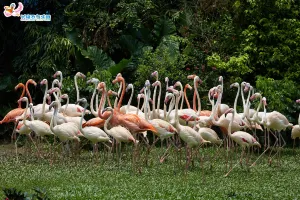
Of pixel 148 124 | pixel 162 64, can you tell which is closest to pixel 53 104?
pixel 148 124

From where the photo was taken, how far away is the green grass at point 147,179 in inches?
355

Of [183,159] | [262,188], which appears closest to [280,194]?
[262,188]

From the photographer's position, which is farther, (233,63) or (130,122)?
(233,63)

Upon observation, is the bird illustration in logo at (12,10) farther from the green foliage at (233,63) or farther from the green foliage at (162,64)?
the green foliage at (233,63)

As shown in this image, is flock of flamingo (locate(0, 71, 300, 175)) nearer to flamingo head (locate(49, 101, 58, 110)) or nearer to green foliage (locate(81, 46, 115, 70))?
flamingo head (locate(49, 101, 58, 110))

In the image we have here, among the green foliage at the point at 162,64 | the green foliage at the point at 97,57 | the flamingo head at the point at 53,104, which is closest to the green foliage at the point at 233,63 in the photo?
the green foliage at the point at 162,64

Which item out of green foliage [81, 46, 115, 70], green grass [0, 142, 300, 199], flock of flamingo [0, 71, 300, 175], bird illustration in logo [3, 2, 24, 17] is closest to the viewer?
green grass [0, 142, 300, 199]

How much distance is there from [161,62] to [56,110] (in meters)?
4.35

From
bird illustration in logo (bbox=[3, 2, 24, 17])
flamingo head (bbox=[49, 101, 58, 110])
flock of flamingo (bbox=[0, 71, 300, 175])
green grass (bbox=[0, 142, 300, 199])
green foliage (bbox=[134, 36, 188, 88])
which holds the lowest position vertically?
green grass (bbox=[0, 142, 300, 199])

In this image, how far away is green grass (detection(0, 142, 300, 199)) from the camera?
9.01 metres

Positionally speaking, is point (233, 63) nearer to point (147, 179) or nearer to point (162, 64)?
point (162, 64)

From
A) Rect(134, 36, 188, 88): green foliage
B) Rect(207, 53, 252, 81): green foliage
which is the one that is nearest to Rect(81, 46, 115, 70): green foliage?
Rect(134, 36, 188, 88): green foliage

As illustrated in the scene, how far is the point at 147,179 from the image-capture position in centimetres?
1033

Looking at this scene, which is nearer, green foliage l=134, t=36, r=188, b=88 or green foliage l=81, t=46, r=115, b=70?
green foliage l=134, t=36, r=188, b=88
